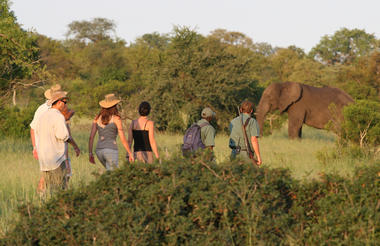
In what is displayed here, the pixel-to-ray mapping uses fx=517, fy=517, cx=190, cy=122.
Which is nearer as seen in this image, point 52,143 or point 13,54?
point 52,143

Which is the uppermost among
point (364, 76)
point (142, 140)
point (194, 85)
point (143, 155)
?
point (364, 76)

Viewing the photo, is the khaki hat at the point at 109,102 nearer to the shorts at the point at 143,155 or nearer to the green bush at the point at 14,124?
the shorts at the point at 143,155

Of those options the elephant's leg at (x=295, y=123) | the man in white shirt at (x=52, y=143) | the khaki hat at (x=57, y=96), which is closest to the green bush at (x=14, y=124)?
the elephant's leg at (x=295, y=123)

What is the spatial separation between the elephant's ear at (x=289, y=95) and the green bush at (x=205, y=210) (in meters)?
15.0

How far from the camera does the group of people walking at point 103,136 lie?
6.45 metres

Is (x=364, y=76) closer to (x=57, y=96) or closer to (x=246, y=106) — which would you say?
(x=246, y=106)

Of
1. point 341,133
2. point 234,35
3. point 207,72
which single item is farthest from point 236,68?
point 234,35

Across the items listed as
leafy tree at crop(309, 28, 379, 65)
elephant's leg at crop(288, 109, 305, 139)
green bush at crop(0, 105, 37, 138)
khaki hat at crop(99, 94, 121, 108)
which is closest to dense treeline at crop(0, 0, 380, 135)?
green bush at crop(0, 105, 37, 138)

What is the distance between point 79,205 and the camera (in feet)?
15.7

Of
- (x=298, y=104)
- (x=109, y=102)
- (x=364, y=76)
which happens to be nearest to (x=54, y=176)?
(x=109, y=102)

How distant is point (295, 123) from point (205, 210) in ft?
52.0

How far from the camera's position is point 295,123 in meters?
19.9

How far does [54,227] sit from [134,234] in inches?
29.4

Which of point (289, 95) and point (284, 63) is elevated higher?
point (284, 63)
